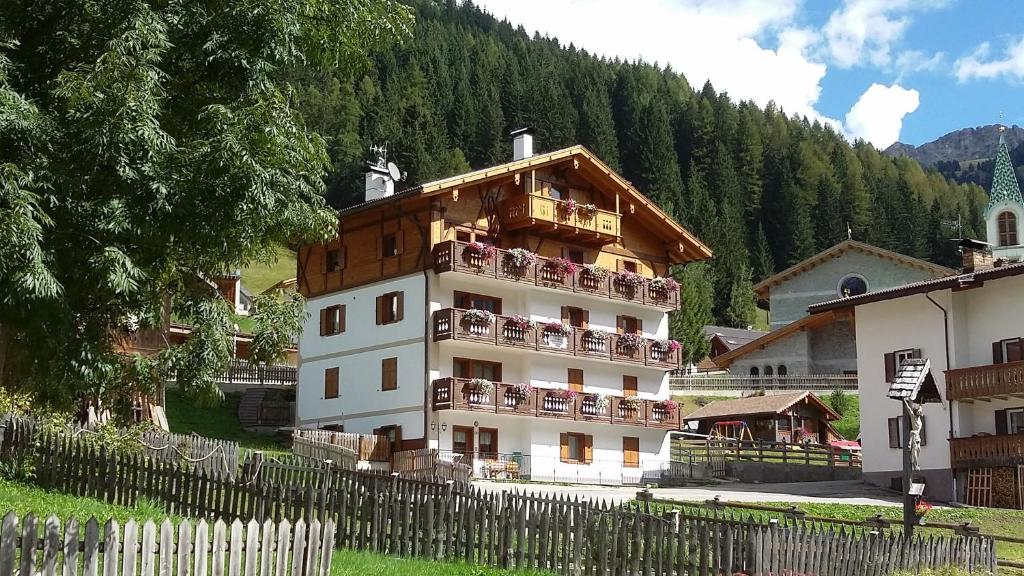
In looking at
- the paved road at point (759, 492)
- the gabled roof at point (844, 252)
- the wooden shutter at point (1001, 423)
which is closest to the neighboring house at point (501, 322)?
the paved road at point (759, 492)

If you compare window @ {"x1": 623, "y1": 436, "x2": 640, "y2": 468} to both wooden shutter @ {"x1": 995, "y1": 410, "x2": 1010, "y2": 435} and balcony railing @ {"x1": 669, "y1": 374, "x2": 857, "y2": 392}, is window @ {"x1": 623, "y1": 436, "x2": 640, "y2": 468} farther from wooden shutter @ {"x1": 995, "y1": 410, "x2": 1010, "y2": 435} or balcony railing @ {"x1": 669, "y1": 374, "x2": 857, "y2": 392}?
balcony railing @ {"x1": 669, "y1": 374, "x2": 857, "y2": 392}

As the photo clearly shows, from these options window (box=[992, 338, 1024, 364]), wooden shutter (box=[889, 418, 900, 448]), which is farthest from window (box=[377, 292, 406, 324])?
window (box=[992, 338, 1024, 364])

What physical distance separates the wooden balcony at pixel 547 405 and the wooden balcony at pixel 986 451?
1222cm

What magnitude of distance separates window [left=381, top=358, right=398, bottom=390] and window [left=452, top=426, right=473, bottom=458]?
9.51 ft

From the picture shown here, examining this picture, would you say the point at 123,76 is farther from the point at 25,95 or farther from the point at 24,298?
the point at 24,298

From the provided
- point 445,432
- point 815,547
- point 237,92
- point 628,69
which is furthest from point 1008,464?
point 628,69

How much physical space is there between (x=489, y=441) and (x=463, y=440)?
112 centimetres

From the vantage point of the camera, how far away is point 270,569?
12406mm

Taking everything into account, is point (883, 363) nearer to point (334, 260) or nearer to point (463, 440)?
point (463, 440)

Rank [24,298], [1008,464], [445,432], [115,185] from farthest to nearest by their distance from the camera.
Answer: [445,432], [1008,464], [115,185], [24,298]

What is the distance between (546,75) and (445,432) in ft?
391

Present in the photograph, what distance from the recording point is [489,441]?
44281mm

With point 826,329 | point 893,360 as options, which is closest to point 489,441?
point 893,360

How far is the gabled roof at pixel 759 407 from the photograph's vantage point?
60.8 metres
